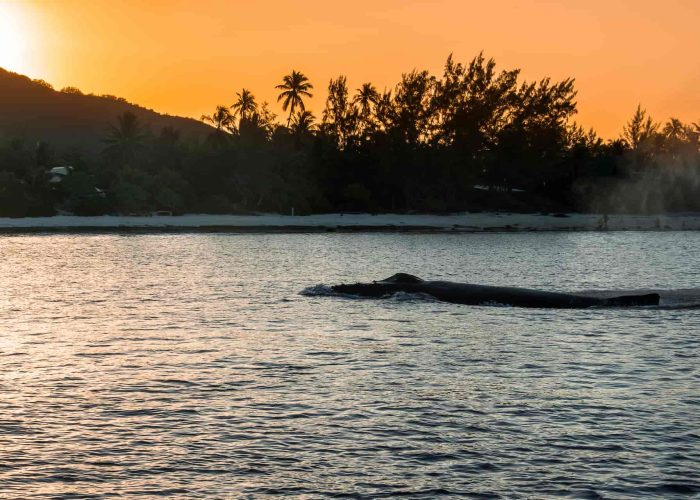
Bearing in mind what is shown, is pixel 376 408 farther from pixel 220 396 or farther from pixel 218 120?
pixel 218 120

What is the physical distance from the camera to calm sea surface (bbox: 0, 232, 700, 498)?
15320 millimetres

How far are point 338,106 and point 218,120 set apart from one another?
34.9m

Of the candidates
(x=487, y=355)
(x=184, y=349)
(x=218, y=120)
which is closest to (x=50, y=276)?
(x=184, y=349)

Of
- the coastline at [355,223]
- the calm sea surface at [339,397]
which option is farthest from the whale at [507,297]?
the coastline at [355,223]

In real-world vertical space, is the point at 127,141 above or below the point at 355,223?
above

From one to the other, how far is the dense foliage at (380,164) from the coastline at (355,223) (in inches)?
76.4

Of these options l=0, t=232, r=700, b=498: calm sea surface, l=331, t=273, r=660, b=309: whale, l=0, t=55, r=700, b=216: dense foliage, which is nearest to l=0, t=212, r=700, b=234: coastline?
l=0, t=55, r=700, b=216: dense foliage

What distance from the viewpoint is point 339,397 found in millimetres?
20969

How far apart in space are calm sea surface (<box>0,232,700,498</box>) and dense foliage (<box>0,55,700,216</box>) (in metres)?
67.8

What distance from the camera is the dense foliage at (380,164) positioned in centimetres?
11188

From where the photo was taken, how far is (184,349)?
90.5 ft

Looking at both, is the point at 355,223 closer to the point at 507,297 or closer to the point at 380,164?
the point at 380,164

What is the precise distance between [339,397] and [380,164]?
110523mm

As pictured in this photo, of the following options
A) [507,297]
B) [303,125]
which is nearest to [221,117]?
[303,125]
